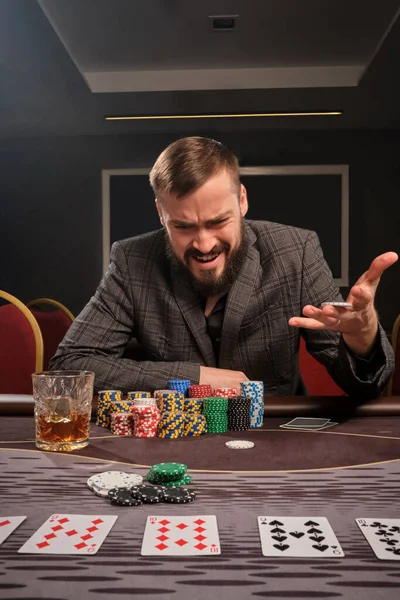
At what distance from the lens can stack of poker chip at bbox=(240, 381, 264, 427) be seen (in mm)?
1400

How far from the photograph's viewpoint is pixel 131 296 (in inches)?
81.7

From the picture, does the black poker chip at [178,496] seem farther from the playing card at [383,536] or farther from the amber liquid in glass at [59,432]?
the amber liquid in glass at [59,432]

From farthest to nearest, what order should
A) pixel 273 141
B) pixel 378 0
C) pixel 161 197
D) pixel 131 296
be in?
pixel 273 141 → pixel 378 0 → pixel 131 296 → pixel 161 197

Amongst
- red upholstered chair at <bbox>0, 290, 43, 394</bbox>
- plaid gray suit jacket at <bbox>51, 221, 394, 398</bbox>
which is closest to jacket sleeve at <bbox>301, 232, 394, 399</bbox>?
plaid gray suit jacket at <bbox>51, 221, 394, 398</bbox>

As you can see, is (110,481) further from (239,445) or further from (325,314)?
(325,314)

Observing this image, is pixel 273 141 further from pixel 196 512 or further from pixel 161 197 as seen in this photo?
pixel 196 512

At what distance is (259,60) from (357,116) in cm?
164

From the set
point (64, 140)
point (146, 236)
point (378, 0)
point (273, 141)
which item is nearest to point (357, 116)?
point (273, 141)

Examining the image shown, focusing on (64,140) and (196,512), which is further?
(64,140)

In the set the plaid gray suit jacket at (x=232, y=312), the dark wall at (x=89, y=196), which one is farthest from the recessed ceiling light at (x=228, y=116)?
the plaid gray suit jacket at (x=232, y=312)

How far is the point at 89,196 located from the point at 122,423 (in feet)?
20.4

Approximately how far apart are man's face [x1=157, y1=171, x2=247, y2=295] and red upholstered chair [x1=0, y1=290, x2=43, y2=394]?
86 centimetres

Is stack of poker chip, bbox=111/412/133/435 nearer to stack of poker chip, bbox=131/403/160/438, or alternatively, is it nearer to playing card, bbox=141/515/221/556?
Result: stack of poker chip, bbox=131/403/160/438

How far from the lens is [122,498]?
0.87m
